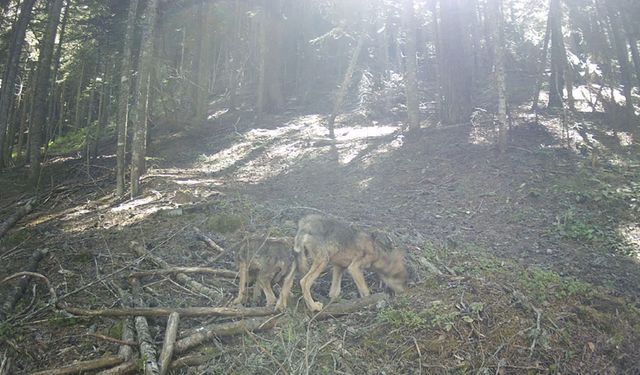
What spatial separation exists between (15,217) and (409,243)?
9.80 m

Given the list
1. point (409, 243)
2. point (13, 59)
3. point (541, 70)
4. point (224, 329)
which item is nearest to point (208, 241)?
point (224, 329)

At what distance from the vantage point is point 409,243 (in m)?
9.21

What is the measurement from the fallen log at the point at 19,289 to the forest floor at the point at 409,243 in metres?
0.16

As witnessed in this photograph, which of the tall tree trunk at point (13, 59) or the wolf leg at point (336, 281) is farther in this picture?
the tall tree trunk at point (13, 59)

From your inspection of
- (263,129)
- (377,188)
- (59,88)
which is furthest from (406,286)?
(59,88)

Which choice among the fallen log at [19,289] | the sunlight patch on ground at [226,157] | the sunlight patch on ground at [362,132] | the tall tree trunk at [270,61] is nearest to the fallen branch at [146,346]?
the fallen log at [19,289]

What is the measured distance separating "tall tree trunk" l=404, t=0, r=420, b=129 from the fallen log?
512 inches

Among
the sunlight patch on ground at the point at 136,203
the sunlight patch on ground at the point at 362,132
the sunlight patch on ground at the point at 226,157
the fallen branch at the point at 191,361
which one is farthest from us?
the sunlight patch on ground at the point at 362,132

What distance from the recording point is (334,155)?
18.2 meters

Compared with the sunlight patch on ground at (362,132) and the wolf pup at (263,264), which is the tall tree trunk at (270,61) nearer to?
the sunlight patch on ground at (362,132)

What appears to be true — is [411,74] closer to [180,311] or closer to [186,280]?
[186,280]

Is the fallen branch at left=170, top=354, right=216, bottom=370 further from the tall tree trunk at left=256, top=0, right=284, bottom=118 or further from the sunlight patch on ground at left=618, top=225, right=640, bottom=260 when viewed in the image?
the tall tree trunk at left=256, top=0, right=284, bottom=118

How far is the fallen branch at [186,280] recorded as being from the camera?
24.0ft

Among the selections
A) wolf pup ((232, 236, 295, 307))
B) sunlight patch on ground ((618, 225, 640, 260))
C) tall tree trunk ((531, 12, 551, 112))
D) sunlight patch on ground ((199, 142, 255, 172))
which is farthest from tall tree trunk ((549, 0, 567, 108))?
wolf pup ((232, 236, 295, 307))
